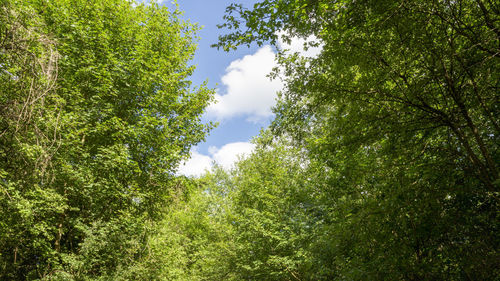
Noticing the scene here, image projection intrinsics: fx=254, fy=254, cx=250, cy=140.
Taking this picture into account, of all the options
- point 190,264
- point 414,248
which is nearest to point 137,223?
point 414,248

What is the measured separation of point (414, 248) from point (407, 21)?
174 inches

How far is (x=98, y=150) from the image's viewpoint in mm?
8719

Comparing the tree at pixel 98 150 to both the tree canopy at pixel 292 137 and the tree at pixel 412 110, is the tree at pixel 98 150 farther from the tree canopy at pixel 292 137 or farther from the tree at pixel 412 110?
the tree at pixel 412 110

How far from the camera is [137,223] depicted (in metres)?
9.02

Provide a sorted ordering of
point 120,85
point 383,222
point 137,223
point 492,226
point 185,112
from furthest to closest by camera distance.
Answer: point 185,112 < point 120,85 < point 137,223 < point 383,222 < point 492,226

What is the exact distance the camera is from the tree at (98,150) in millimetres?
7098

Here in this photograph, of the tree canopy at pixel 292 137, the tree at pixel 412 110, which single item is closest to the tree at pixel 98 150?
the tree canopy at pixel 292 137

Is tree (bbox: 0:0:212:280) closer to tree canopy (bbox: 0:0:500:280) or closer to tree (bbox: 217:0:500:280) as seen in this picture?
tree canopy (bbox: 0:0:500:280)

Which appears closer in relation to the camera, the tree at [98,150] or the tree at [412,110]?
the tree at [412,110]

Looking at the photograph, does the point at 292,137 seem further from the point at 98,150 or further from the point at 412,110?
the point at 98,150

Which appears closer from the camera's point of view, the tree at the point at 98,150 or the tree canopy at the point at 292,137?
the tree canopy at the point at 292,137

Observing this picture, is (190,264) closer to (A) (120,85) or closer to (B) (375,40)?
(A) (120,85)

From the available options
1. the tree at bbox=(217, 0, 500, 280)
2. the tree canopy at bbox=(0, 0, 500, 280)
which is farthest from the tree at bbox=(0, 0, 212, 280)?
the tree at bbox=(217, 0, 500, 280)

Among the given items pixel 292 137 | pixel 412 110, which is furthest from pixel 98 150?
pixel 412 110
